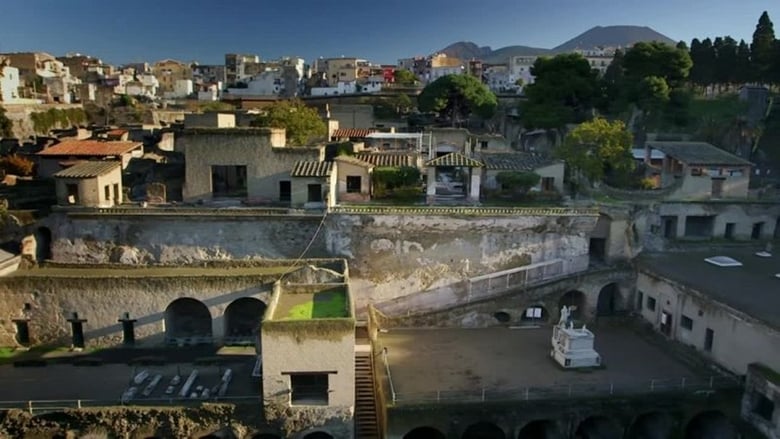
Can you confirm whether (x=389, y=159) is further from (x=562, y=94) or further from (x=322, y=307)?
(x=562, y=94)

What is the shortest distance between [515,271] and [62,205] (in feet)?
70.8

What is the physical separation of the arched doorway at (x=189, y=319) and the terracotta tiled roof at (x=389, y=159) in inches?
527

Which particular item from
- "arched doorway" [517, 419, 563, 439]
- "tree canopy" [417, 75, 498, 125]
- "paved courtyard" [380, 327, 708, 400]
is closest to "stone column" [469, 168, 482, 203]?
"paved courtyard" [380, 327, 708, 400]

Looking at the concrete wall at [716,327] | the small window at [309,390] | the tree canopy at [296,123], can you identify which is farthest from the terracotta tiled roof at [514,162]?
the small window at [309,390]

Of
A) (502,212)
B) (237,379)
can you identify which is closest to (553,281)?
(502,212)

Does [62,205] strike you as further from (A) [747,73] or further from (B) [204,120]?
(A) [747,73]

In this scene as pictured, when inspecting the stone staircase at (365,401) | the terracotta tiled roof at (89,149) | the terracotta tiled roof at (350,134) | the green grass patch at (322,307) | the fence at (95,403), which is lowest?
the stone staircase at (365,401)

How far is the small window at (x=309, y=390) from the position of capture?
63.3 feet

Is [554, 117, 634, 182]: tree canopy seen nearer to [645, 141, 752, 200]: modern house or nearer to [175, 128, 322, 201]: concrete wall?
[645, 141, 752, 200]: modern house

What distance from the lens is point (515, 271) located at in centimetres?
2838

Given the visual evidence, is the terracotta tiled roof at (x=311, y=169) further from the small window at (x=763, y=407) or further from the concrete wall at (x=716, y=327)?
the small window at (x=763, y=407)

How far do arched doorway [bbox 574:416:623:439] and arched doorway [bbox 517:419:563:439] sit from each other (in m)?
0.91

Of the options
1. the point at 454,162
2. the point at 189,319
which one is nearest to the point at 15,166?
the point at 189,319

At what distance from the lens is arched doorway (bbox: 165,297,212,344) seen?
26078 millimetres
